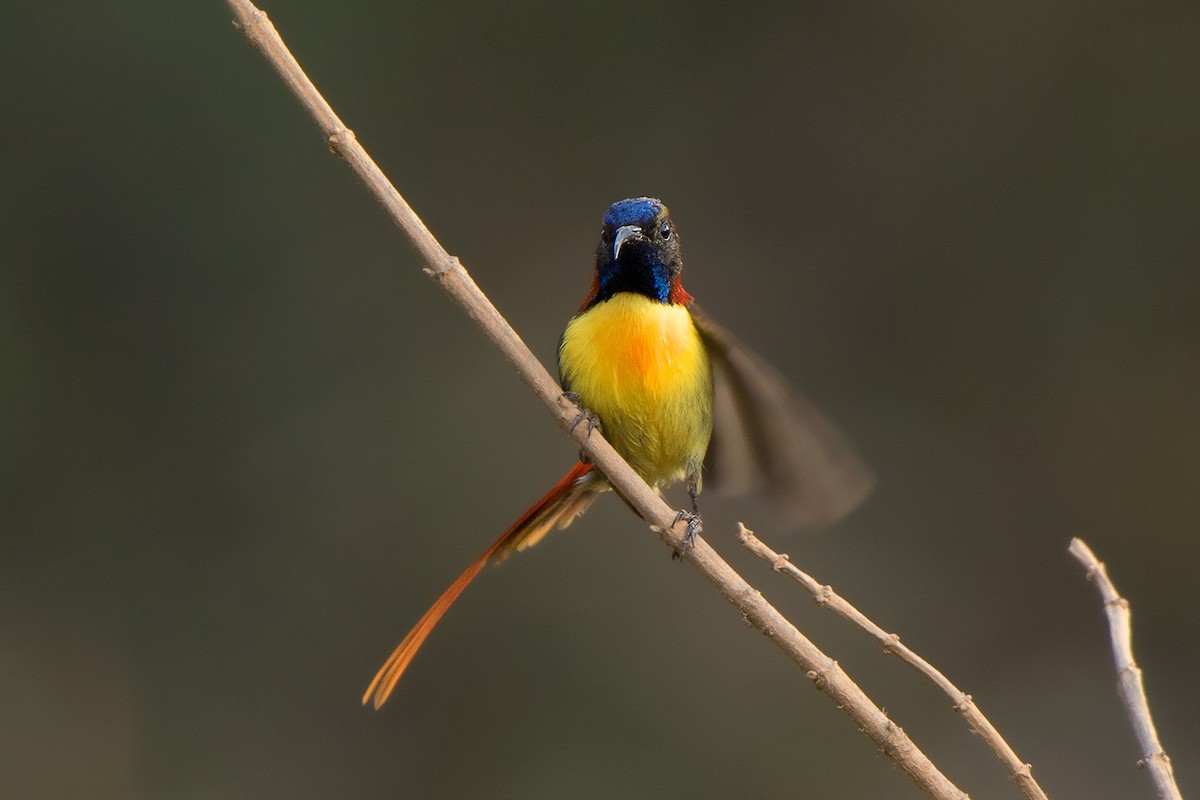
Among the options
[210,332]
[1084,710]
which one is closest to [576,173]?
[210,332]

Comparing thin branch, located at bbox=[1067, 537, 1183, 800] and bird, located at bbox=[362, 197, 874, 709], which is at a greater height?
bird, located at bbox=[362, 197, 874, 709]

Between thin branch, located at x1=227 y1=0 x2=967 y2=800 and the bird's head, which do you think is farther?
the bird's head

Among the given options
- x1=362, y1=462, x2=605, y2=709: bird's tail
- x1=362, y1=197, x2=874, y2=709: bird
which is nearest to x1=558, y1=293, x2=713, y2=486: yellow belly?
x1=362, y1=197, x2=874, y2=709: bird

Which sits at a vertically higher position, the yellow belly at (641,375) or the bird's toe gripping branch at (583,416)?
the yellow belly at (641,375)

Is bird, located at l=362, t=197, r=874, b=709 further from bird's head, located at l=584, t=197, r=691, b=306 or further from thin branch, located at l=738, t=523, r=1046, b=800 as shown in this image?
thin branch, located at l=738, t=523, r=1046, b=800

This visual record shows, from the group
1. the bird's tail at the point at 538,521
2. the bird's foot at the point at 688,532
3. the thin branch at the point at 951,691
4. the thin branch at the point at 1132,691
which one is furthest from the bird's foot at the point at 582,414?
the thin branch at the point at 1132,691

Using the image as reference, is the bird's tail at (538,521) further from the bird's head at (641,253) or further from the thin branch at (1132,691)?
the thin branch at (1132,691)

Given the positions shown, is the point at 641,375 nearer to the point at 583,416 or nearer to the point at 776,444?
the point at 583,416
